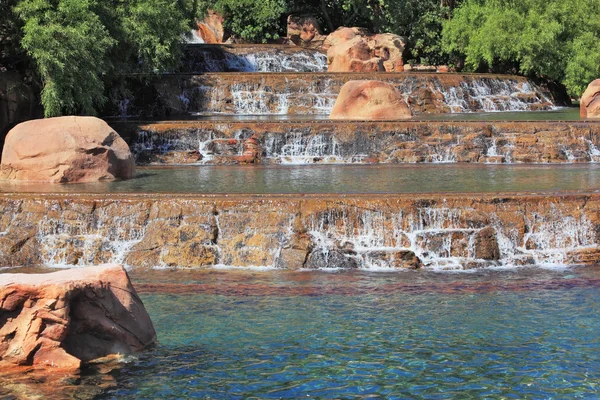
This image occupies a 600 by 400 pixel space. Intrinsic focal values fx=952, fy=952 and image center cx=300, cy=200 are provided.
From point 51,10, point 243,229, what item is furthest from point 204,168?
point 243,229

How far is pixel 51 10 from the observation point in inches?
894

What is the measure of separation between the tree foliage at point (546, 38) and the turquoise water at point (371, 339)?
2186 centimetres

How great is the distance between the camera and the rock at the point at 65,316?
8547 millimetres

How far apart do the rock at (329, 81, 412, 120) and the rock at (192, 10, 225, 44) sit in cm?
1668

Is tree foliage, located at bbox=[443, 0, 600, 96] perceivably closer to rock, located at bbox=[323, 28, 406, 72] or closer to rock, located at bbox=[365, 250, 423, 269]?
rock, located at bbox=[323, 28, 406, 72]

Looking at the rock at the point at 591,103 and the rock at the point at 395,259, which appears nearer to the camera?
the rock at the point at 395,259

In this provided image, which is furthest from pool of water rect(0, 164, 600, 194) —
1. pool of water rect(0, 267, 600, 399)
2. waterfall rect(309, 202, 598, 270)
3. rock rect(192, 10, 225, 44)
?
rock rect(192, 10, 225, 44)

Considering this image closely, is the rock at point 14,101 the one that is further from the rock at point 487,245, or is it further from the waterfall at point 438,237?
the rock at point 487,245

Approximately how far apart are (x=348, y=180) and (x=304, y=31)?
24.2m

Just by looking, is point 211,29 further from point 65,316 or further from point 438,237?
point 65,316

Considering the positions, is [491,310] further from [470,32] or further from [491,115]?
[470,32]

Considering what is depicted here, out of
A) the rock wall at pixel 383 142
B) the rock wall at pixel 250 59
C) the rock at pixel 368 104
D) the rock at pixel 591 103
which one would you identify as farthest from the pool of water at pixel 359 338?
the rock wall at pixel 250 59

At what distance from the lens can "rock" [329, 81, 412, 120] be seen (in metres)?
27.2

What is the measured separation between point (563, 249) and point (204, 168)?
9.37 m
